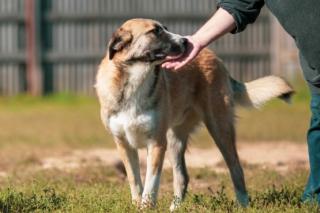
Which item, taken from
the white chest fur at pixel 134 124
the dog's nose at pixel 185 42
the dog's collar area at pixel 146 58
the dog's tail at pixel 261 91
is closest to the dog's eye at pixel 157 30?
the dog's collar area at pixel 146 58

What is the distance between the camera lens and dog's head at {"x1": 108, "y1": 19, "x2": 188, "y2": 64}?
21.4 ft

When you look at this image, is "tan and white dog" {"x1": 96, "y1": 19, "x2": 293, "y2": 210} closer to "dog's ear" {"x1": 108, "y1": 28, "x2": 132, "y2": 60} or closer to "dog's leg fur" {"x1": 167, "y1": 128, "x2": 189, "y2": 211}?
"dog's ear" {"x1": 108, "y1": 28, "x2": 132, "y2": 60}

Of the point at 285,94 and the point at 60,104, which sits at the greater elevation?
the point at 285,94

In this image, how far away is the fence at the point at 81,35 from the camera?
18000 mm

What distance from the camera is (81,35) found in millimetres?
18219

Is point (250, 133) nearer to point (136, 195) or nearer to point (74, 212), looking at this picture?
point (136, 195)

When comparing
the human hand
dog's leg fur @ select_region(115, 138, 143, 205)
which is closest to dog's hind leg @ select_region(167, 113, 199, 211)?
dog's leg fur @ select_region(115, 138, 143, 205)

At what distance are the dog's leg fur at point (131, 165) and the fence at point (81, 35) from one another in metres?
11.3

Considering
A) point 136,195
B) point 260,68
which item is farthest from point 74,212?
point 260,68

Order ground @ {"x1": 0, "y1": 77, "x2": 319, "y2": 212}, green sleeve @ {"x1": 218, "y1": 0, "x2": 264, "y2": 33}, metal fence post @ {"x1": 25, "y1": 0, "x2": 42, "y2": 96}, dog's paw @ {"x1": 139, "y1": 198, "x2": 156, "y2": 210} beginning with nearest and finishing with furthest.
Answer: green sleeve @ {"x1": 218, "y1": 0, "x2": 264, "y2": 33}, dog's paw @ {"x1": 139, "y1": 198, "x2": 156, "y2": 210}, ground @ {"x1": 0, "y1": 77, "x2": 319, "y2": 212}, metal fence post @ {"x1": 25, "y1": 0, "x2": 42, "y2": 96}

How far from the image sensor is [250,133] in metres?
13.1

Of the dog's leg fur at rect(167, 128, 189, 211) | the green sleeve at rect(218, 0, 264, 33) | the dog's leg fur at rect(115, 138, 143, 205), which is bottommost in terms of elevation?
the dog's leg fur at rect(167, 128, 189, 211)

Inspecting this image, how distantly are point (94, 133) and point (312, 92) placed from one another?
7.11 metres

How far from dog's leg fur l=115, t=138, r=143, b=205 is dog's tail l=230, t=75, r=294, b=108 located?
147cm
